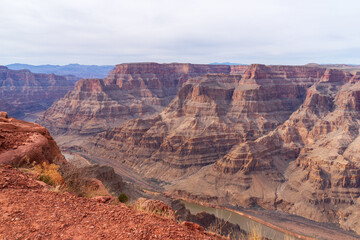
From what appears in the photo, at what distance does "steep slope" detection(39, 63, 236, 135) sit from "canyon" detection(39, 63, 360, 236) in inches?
28.8

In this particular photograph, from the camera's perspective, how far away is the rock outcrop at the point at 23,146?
15.0 meters

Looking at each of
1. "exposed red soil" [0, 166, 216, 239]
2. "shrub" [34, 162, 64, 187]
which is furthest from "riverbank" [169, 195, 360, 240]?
"exposed red soil" [0, 166, 216, 239]

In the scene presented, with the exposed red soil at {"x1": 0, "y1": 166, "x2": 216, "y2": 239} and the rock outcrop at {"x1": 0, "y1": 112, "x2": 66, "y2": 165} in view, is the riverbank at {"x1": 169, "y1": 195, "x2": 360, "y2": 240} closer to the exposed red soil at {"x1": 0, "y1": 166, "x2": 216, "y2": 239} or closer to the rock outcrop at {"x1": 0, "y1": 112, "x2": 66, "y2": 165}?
the rock outcrop at {"x1": 0, "y1": 112, "x2": 66, "y2": 165}

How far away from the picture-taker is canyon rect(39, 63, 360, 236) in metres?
63.6

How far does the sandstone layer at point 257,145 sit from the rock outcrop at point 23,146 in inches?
2081

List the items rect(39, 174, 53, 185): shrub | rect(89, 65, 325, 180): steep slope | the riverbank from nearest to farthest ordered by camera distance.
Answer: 1. rect(39, 174, 53, 185): shrub
2. the riverbank
3. rect(89, 65, 325, 180): steep slope

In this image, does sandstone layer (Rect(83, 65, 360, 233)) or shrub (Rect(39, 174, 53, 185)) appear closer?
shrub (Rect(39, 174, 53, 185))

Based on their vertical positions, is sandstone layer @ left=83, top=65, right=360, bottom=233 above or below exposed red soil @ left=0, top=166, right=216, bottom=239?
below

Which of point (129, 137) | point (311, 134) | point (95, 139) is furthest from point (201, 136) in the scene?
point (95, 139)

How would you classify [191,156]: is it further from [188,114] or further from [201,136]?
[188,114]

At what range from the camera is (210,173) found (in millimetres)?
74750

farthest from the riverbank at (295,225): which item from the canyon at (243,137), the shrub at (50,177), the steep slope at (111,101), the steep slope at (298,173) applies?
the steep slope at (111,101)

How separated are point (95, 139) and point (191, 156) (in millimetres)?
52739

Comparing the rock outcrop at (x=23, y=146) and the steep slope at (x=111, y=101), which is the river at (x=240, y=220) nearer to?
the rock outcrop at (x=23, y=146)
